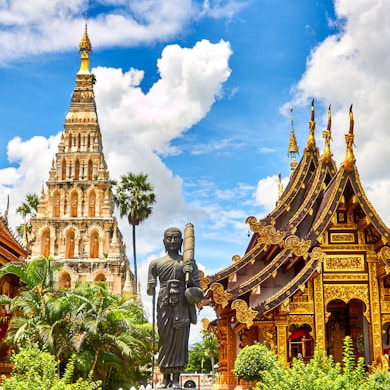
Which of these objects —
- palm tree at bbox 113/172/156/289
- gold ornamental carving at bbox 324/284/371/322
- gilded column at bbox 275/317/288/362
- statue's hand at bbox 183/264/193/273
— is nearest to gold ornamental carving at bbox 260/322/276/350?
gilded column at bbox 275/317/288/362

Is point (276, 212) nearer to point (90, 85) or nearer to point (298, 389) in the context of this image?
point (298, 389)

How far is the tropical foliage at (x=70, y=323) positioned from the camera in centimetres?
2012

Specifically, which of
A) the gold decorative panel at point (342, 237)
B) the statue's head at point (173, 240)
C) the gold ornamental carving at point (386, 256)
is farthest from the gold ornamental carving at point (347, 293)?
the statue's head at point (173, 240)

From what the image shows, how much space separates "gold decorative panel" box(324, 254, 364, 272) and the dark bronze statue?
383 inches

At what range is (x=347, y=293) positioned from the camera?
725 inches

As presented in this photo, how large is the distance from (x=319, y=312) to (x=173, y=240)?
9.37 meters

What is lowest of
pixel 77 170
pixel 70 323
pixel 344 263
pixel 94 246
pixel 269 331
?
pixel 269 331

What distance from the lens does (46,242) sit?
55.4 meters

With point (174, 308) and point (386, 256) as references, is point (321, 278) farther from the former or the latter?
point (174, 308)

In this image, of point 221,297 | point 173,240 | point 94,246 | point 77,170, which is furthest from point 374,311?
point 77,170

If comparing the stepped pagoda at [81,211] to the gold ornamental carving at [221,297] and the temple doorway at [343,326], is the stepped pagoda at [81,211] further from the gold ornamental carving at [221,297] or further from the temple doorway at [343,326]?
the gold ornamental carving at [221,297]

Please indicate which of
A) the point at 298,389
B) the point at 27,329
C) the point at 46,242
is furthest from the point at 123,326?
the point at 46,242

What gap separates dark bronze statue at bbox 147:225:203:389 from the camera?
9.50 metres

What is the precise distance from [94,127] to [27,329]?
39.5 meters
